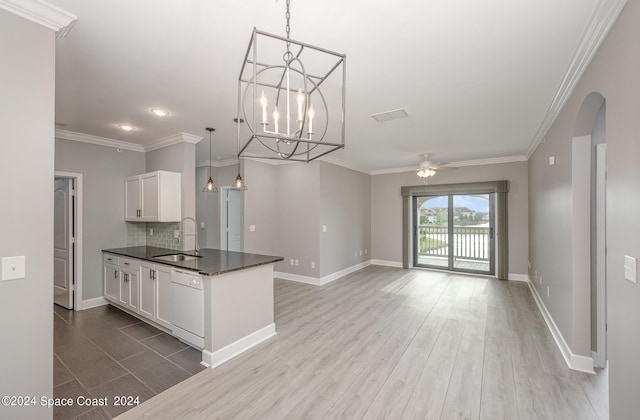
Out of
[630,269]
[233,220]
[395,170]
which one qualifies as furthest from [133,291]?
[395,170]

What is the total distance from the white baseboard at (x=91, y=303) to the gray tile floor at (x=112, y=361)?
32 cm

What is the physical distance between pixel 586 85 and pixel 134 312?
5.51 meters

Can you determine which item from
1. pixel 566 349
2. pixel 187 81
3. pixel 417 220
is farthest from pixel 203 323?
pixel 417 220

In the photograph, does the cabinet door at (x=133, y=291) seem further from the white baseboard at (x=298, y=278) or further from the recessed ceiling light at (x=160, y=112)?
the white baseboard at (x=298, y=278)

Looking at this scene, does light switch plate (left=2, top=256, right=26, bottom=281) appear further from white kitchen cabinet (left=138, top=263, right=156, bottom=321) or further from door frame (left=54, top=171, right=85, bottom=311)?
door frame (left=54, top=171, right=85, bottom=311)

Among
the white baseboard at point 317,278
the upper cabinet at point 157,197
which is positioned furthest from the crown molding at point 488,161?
the upper cabinet at point 157,197

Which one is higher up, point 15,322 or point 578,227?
point 578,227

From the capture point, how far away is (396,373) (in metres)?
2.48

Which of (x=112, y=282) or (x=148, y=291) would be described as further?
(x=112, y=282)

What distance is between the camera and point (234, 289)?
282 centimetres

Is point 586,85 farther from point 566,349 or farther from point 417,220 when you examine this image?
point 417,220

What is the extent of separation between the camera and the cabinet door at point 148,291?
3350 mm

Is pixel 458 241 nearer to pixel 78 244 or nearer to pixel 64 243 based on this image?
pixel 78 244

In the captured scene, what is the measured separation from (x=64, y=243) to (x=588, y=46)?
644cm
